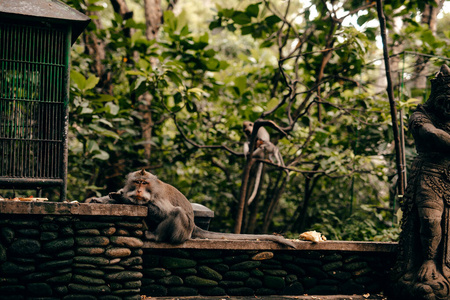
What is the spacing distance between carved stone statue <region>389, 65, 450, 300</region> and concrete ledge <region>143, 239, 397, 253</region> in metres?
0.49

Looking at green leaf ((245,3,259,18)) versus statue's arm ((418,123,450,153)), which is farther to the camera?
green leaf ((245,3,259,18))

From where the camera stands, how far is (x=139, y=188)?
15.2 ft

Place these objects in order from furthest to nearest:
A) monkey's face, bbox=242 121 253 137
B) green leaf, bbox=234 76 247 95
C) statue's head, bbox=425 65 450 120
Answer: monkey's face, bbox=242 121 253 137, green leaf, bbox=234 76 247 95, statue's head, bbox=425 65 450 120

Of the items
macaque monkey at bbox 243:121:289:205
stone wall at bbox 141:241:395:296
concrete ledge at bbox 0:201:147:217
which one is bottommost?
stone wall at bbox 141:241:395:296

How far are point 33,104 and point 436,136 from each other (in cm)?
422

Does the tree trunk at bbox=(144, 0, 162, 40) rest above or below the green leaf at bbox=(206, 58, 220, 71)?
above

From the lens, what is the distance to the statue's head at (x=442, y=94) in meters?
5.03

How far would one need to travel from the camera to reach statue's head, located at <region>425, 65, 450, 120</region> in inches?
198

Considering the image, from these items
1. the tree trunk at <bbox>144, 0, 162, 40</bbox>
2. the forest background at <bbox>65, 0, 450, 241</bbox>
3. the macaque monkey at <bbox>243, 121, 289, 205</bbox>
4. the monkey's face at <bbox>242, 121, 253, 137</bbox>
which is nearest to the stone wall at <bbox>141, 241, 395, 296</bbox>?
the forest background at <bbox>65, 0, 450, 241</bbox>

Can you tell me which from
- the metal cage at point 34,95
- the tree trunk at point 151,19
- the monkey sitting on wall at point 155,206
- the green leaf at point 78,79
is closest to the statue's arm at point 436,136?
the monkey sitting on wall at point 155,206

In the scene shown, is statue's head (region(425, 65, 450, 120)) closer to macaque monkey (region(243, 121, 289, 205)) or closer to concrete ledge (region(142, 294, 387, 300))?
concrete ledge (region(142, 294, 387, 300))

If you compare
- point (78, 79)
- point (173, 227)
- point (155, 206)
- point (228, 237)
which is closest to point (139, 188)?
point (155, 206)

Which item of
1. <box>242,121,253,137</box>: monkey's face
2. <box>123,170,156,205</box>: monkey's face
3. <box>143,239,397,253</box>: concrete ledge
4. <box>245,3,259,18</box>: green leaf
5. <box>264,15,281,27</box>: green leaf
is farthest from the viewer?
<box>242,121,253,137</box>: monkey's face

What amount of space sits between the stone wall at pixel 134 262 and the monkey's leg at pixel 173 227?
0.09 meters
